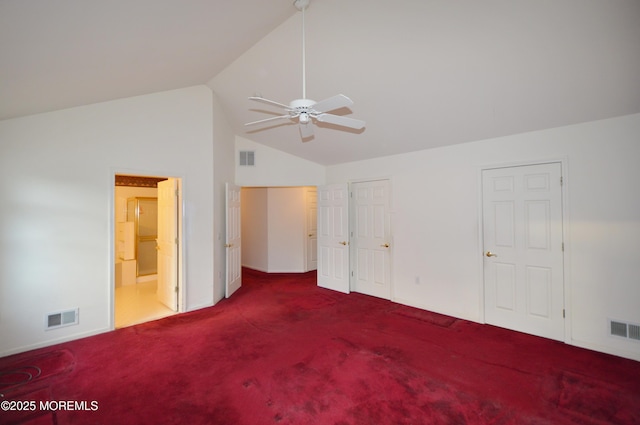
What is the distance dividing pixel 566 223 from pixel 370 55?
9.92 feet

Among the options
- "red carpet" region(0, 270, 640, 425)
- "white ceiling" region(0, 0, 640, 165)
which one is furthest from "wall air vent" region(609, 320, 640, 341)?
"white ceiling" region(0, 0, 640, 165)

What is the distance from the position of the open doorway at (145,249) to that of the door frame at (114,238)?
0.05 m

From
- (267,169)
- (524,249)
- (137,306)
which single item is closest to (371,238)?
(524,249)

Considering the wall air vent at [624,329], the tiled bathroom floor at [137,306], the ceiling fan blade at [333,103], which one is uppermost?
the ceiling fan blade at [333,103]

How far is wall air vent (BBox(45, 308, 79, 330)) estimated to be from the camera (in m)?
3.15

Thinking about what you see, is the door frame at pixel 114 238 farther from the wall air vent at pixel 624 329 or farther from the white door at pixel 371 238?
the wall air vent at pixel 624 329

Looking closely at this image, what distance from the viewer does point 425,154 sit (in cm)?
435

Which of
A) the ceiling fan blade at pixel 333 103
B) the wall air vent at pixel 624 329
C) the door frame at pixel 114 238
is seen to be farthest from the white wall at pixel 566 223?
the door frame at pixel 114 238

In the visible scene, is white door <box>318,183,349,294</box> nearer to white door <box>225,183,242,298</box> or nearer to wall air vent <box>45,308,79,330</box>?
white door <box>225,183,242,298</box>

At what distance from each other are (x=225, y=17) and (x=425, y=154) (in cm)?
329

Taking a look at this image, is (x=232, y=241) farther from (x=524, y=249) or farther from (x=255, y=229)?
(x=524, y=249)

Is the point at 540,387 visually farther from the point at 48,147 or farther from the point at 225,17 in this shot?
the point at 48,147

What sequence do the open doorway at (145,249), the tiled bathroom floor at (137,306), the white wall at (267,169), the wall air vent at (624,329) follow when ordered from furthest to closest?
the white wall at (267,169)
the open doorway at (145,249)
the tiled bathroom floor at (137,306)
the wall air vent at (624,329)

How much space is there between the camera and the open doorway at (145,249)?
4242mm
